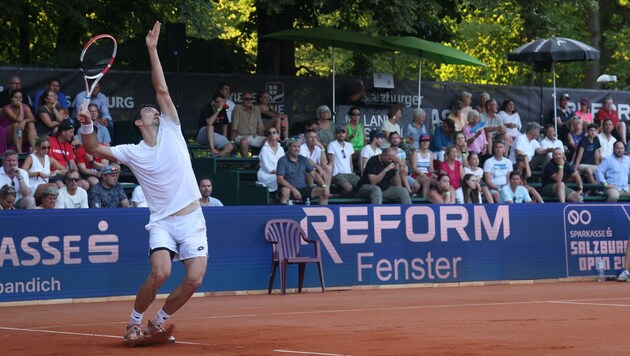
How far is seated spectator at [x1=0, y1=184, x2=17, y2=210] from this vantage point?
1780 cm

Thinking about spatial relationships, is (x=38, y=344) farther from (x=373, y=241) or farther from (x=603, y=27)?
(x=603, y=27)

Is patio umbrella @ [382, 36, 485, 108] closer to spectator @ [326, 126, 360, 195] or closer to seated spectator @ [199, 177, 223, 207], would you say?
spectator @ [326, 126, 360, 195]

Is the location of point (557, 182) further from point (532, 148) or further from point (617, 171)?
point (617, 171)

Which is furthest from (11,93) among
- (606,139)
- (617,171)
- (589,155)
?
(606,139)

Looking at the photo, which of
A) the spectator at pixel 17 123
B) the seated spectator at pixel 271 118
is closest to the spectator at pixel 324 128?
the seated spectator at pixel 271 118

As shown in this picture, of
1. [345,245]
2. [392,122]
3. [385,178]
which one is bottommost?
[345,245]

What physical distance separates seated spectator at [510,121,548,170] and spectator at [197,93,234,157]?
689cm

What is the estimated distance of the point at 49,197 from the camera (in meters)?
18.0

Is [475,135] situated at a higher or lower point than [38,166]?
higher

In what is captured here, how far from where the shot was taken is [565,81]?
44.0m

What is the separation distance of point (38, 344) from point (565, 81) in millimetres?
35684

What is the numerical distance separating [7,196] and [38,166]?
1.19m

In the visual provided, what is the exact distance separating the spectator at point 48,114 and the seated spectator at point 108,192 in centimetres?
180

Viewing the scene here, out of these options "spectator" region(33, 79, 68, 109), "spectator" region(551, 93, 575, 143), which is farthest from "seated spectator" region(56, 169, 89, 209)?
"spectator" region(551, 93, 575, 143)
